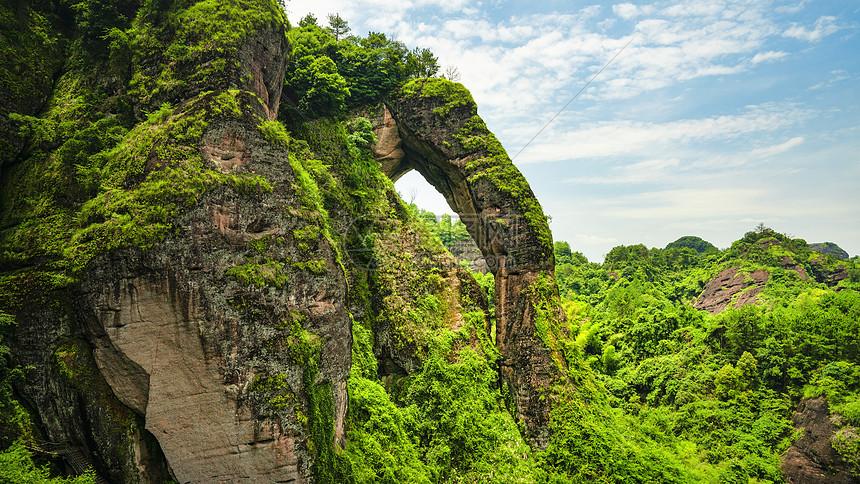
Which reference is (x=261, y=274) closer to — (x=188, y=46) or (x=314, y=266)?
(x=314, y=266)

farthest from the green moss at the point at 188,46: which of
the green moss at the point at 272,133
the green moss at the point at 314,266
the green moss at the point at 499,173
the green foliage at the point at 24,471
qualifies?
the green moss at the point at 499,173

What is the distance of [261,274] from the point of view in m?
11.2

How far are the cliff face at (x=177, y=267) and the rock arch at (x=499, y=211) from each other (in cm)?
456

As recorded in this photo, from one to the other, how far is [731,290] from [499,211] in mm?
28966

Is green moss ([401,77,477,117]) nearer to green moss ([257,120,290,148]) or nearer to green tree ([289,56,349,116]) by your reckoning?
green tree ([289,56,349,116])

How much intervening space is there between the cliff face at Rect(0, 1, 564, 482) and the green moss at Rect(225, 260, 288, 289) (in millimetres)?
32

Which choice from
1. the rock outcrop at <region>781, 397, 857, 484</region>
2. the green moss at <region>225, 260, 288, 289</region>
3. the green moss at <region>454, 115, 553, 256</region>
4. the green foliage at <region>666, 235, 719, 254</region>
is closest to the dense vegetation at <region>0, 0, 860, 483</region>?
the green moss at <region>225, 260, 288, 289</region>

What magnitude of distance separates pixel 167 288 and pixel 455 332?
9.79 meters

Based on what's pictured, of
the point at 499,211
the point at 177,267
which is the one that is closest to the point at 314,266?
the point at 177,267

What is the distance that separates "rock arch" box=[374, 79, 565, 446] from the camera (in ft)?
56.9

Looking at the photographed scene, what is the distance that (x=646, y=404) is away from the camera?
87.2ft

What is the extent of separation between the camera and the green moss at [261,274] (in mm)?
10930

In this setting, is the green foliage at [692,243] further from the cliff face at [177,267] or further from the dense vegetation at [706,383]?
the cliff face at [177,267]

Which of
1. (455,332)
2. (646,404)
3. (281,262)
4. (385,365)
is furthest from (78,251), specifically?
(646,404)
